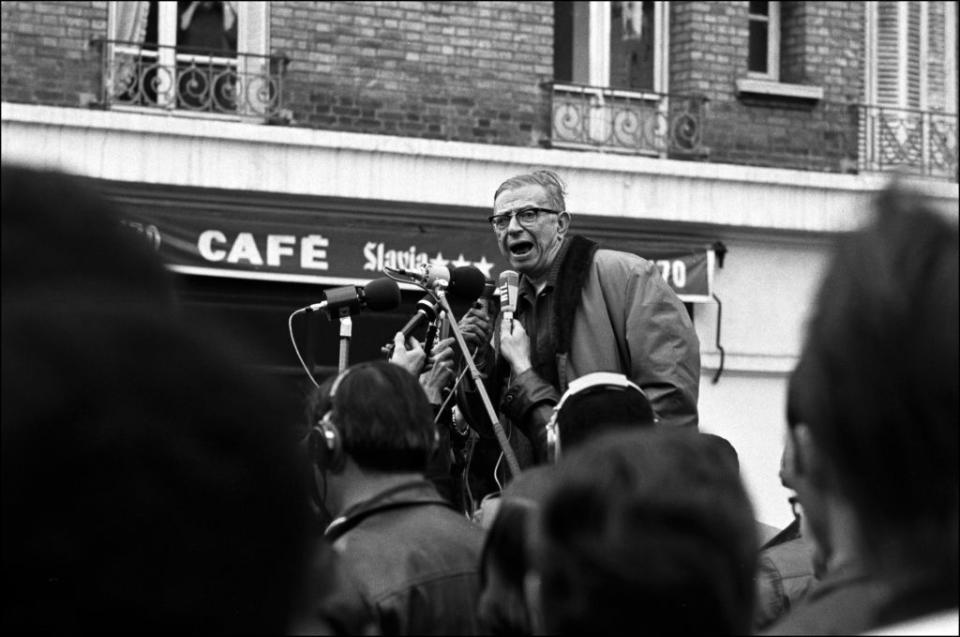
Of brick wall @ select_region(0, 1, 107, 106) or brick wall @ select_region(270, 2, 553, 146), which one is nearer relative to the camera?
brick wall @ select_region(0, 1, 107, 106)

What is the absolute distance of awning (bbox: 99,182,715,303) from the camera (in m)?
12.4

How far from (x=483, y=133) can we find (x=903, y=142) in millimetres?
Answer: 3903

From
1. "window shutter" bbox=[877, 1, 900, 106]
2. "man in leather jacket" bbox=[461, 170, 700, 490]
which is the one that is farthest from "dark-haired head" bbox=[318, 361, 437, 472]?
"window shutter" bbox=[877, 1, 900, 106]

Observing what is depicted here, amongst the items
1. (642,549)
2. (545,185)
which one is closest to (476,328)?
(545,185)

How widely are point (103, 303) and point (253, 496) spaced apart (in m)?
0.18

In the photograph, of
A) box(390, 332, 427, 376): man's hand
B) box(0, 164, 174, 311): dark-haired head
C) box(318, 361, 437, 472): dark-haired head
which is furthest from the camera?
box(390, 332, 427, 376): man's hand

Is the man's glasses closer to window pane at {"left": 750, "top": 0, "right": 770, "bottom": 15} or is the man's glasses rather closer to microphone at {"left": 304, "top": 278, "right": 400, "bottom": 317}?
microphone at {"left": 304, "top": 278, "right": 400, "bottom": 317}

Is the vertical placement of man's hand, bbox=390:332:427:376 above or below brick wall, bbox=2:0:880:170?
below

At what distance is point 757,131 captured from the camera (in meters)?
14.5

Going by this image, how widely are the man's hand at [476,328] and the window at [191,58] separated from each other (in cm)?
729

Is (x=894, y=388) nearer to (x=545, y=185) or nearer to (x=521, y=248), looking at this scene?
(x=521, y=248)

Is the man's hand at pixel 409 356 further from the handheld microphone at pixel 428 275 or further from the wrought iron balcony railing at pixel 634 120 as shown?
the wrought iron balcony railing at pixel 634 120

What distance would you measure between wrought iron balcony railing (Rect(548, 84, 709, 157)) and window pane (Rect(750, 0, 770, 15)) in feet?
3.91

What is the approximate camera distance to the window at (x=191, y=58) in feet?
41.2
